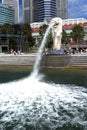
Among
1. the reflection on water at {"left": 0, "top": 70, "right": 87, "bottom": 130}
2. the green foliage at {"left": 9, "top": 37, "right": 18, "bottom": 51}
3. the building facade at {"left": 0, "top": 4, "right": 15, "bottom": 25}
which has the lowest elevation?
the reflection on water at {"left": 0, "top": 70, "right": 87, "bottom": 130}

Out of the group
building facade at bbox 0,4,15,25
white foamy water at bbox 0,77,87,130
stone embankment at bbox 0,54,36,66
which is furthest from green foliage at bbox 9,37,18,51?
white foamy water at bbox 0,77,87,130

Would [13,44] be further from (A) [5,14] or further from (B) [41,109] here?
(B) [41,109]

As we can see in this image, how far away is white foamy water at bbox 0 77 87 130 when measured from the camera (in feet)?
40.5

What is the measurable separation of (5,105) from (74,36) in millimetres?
93529

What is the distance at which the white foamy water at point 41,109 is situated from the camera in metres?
12.3

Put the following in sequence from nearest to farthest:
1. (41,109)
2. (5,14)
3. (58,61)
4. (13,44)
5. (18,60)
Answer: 1. (41,109)
2. (58,61)
3. (18,60)
4. (13,44)
5. (5,14)

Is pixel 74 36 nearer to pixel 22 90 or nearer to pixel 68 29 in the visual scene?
pixel 68 29

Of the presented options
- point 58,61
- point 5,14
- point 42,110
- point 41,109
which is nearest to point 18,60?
point 58,61

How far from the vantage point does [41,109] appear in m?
14.7

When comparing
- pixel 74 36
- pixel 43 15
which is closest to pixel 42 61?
pixel 74 36

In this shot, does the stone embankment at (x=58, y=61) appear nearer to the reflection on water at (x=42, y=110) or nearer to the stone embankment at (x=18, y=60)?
the stone embankment at (x=18, y=60)

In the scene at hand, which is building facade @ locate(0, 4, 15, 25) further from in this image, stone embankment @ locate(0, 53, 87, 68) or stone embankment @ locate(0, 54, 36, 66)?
stone embankment @ locate(0, 53, 87, 68)

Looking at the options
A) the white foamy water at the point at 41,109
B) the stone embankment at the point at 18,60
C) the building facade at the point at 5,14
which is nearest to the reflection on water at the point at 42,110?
the white foamy water at the point at 41,109

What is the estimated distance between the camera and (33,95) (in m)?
A: 18.2
